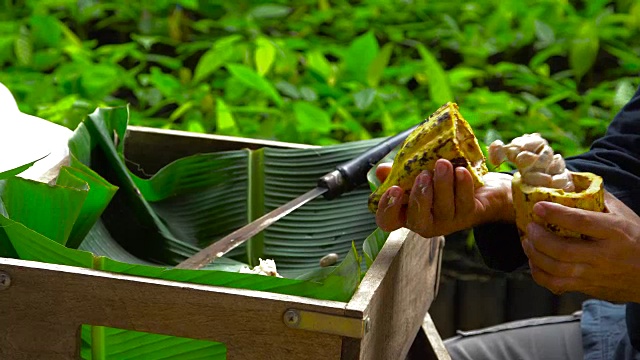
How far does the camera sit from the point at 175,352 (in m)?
0.93

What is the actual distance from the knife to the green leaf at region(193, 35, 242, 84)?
1014mm

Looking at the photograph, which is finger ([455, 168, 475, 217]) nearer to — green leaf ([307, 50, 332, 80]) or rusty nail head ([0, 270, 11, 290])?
rusty nail head ([0, 270, 11, 290])

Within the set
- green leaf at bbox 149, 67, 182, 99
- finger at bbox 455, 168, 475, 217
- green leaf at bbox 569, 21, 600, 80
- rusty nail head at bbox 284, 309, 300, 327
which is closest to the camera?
rusty nail head at bbox 284, 309, 300, 327

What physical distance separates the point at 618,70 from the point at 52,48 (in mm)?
1497

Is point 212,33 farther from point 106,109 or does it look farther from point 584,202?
point 584,202

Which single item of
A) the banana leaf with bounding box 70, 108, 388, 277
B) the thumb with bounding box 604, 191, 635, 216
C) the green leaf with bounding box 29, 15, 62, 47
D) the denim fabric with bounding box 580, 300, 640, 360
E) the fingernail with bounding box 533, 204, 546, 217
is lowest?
the denim fabric with bounding box 580, 300, 640, 360

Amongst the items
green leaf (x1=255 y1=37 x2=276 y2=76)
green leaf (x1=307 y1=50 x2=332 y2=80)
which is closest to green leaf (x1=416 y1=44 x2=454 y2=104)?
green leaf (x1=307 y1=50 x2=332 y2=80)

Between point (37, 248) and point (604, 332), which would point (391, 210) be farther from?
point (604, 332)

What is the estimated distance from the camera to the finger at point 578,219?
0.86 metres

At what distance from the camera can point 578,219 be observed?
88 cm

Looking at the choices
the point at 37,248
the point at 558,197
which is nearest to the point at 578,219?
the point at 558,197

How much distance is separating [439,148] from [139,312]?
332 millimetres

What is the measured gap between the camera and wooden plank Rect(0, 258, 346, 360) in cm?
83

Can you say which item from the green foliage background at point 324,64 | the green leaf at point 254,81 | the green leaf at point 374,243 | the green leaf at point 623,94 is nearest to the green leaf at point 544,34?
the green foliage background at point 324,64
